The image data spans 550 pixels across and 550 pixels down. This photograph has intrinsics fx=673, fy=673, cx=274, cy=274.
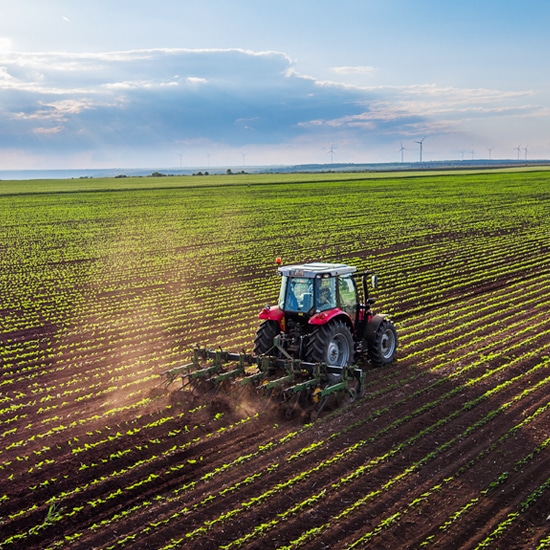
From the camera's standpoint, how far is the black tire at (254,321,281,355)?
13.1 metres

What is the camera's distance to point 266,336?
13102 millimetres

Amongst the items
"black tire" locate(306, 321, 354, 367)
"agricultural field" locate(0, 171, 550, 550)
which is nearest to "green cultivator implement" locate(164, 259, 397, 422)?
"black tire" locate(306, 321, 354, 367)

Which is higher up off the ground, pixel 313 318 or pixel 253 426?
pixel 313 318

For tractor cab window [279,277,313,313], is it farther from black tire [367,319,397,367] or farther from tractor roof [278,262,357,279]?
black tire [367,319,397,367]

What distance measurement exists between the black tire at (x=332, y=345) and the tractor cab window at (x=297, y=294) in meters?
0.63

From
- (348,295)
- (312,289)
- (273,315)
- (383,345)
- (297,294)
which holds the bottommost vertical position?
(383,345)

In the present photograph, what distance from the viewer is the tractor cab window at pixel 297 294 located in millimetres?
13023

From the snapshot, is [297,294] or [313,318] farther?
[297,294]

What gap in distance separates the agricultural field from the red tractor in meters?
1.09

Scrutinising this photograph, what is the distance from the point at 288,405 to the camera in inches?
464

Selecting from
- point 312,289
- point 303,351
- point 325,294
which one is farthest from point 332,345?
point 312,289

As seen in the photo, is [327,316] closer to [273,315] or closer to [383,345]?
[273,315]

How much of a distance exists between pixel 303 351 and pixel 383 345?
2579 mm

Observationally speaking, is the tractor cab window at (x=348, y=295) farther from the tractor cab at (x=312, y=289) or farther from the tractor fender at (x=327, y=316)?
the tractor fender at (x=327, y=316)
